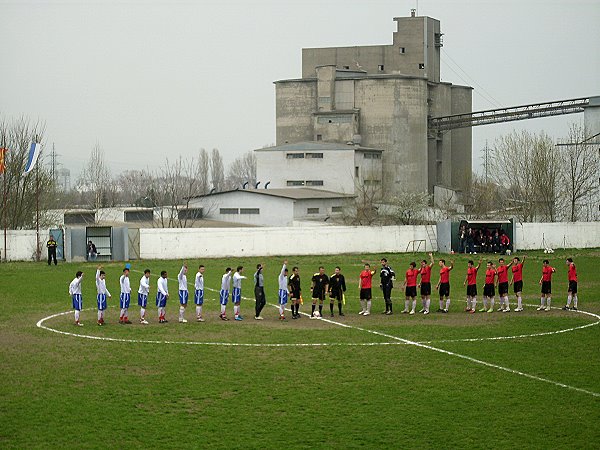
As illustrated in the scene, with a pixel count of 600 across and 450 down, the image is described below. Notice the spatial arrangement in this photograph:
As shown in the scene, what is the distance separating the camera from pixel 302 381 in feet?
77.4

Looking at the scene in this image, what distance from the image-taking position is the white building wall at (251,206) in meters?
82.1

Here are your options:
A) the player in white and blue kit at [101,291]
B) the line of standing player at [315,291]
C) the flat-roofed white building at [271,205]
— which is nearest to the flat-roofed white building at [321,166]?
the flat-roofed white building at [271,205]

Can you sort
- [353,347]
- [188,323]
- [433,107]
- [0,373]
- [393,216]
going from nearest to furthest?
[0,373] → [353,347] → [188,323] → [393,216] → [433,107]

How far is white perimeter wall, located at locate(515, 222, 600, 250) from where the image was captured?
67.8 meters

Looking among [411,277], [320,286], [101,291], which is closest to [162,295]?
[101,291]

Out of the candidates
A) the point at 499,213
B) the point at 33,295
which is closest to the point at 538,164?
the point at 499,213

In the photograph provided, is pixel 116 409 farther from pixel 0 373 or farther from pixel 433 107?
pixel 433 107

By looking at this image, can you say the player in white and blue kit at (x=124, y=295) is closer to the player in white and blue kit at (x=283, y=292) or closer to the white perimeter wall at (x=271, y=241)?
the player in white and blue kit at (x=283, y=292)

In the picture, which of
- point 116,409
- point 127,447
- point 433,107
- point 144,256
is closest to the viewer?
point 127,447

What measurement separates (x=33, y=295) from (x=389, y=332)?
710 inches

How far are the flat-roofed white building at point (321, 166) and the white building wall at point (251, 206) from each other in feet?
27.2

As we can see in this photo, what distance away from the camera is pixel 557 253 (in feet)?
217

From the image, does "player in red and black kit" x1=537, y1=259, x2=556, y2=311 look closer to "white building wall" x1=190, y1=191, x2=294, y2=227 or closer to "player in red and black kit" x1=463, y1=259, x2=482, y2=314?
"player in red and black kit" x1=463, y1=259, x2=482, y2=314

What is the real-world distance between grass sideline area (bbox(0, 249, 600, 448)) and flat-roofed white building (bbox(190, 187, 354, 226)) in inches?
1763
